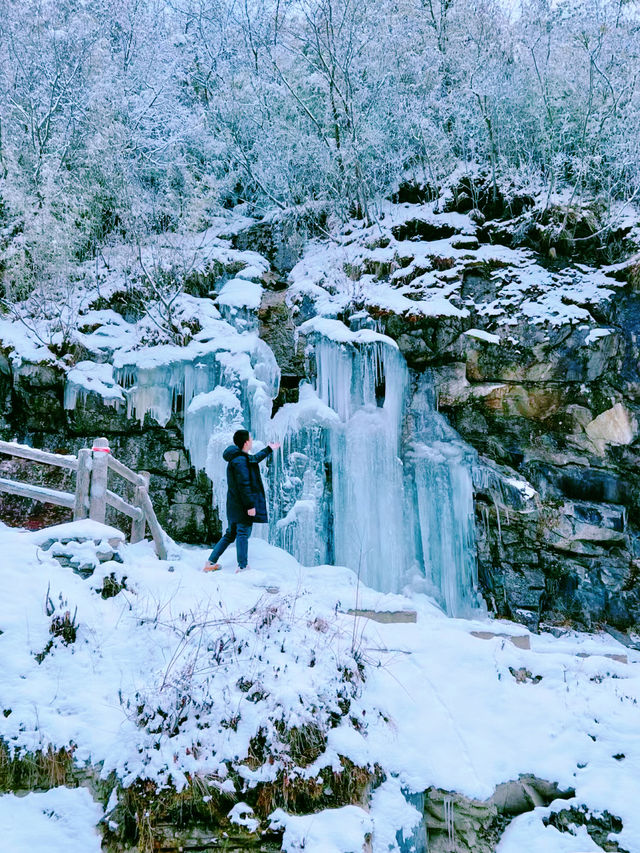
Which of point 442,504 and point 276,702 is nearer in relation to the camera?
point 276,702

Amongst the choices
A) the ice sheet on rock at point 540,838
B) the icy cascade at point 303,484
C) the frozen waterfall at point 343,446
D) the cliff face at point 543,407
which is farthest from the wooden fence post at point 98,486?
the cliff face at point 543,407

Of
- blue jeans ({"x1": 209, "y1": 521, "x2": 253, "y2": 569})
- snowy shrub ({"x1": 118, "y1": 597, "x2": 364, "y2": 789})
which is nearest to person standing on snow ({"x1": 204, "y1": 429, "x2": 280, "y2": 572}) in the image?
blue jeans ({"x1": 209, "y1": 521, "x2": 253, "y2": 569})

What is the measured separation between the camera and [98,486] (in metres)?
4.91

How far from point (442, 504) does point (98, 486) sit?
552cm

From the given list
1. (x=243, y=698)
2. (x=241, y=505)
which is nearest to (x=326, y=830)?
(x=243, y=698)

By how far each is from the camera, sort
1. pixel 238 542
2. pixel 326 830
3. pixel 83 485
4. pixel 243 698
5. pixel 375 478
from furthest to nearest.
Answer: pixel 375 478, pixel 238 542, pixel 83 485, pixel 243 698, pixel 326 830

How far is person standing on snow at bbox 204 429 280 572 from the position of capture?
591 cm

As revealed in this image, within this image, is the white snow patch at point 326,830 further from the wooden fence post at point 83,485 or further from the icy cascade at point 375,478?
the icy cascade at point 375,478

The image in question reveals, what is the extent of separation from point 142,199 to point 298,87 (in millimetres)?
4425

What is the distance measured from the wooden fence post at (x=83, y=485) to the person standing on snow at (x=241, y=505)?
146 cm

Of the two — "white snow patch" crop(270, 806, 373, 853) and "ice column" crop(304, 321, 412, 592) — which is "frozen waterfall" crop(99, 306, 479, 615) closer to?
"ice column" crop(304, 321, 412, 592)

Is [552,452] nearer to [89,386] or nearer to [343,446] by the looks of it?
[343,446]

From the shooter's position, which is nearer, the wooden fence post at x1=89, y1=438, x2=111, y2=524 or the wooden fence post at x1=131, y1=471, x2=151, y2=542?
the wooden fence post at x1=89, y1=438, x2=111, y2=524

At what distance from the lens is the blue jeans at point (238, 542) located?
5867 millimetres
